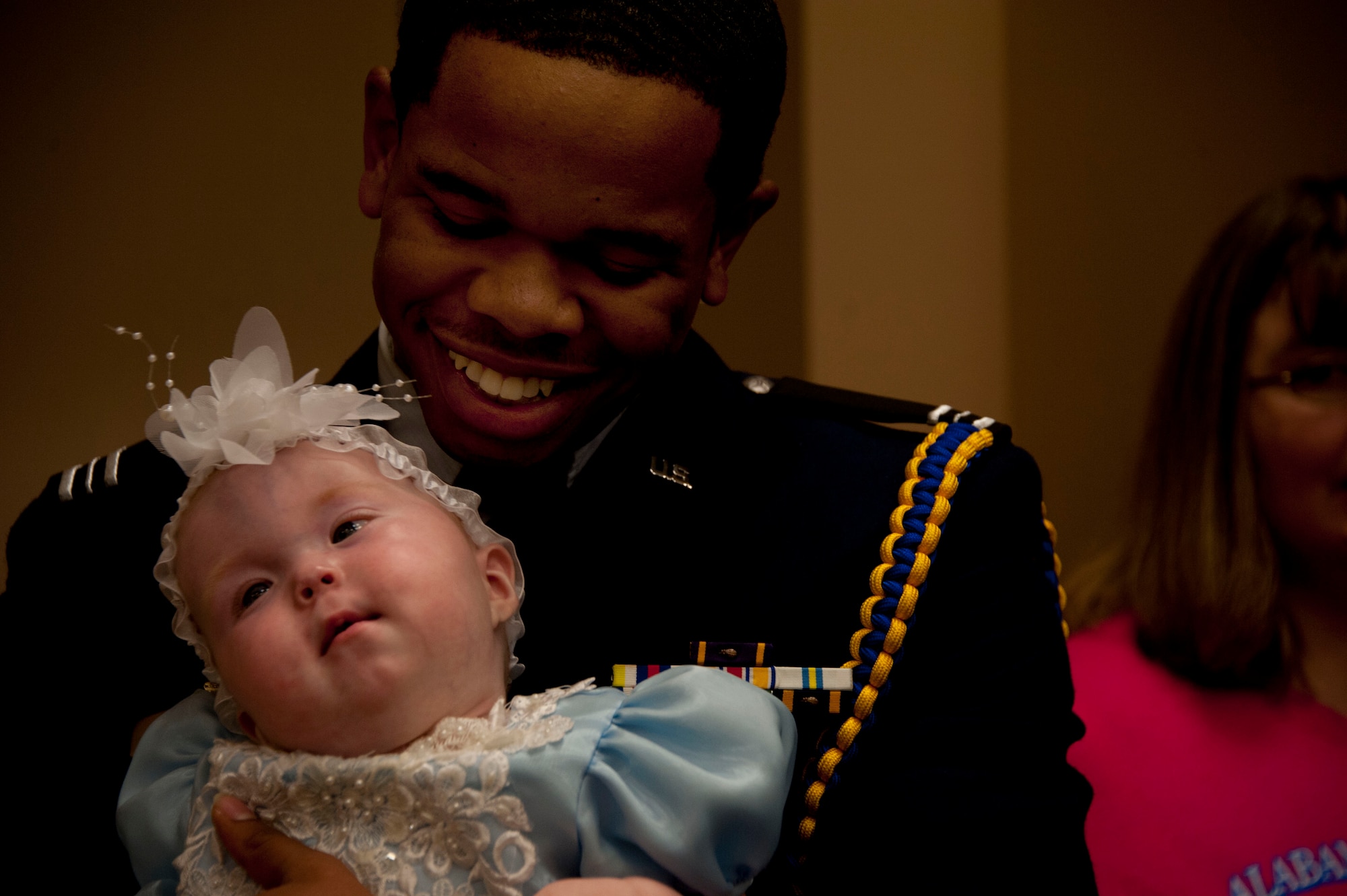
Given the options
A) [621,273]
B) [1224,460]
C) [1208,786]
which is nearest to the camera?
[621,273]

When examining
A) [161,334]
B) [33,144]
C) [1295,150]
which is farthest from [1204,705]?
[33,144]

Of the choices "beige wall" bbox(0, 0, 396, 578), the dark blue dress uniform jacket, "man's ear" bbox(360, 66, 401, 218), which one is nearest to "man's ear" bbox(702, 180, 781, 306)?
the dark blue dress uniform jacket

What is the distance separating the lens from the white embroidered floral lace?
946 mm

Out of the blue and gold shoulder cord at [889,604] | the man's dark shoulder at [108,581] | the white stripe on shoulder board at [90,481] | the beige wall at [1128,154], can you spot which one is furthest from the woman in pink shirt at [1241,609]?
the white stripe on shoulder board at [90,481]

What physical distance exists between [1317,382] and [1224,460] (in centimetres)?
17

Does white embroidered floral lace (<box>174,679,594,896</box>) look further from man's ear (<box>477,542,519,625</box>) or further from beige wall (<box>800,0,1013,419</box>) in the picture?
beige wall (<box>800,0,1013,419</box>)

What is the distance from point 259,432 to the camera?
42.1 inches

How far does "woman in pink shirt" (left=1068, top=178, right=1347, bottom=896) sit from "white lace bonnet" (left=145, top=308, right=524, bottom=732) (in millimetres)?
996

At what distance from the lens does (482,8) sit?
3.59 ft

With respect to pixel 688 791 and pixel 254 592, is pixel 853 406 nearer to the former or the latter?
pixel 688 791

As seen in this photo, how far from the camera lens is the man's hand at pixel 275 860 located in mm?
937

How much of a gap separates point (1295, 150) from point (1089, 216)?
392 millimetres

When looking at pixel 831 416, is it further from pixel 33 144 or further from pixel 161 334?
pixel 33 144

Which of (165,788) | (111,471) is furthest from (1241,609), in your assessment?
(111,471)
